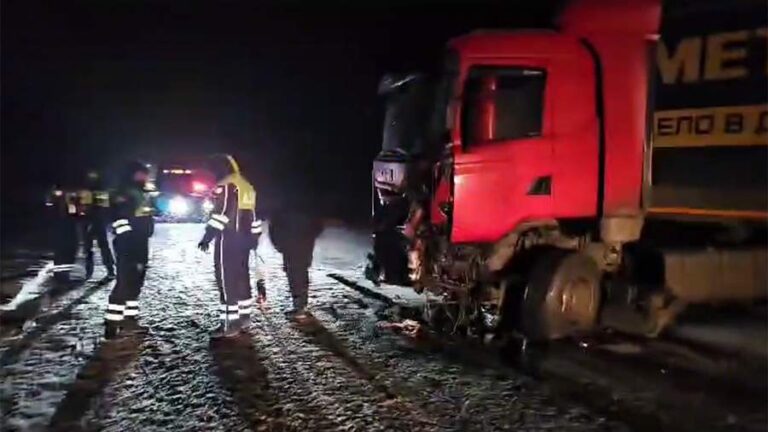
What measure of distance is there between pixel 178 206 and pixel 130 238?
Answer: 15144 mm

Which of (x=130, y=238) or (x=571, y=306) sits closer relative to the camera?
(x=571, y=306)

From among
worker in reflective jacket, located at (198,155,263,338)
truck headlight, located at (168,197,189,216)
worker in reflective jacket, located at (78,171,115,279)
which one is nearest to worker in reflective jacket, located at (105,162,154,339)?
worker in reflective jacket, located at (198,155,263,338)

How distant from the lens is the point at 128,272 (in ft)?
26.4

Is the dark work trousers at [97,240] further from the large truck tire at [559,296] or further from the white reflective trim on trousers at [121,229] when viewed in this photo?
the large truck tire at [559,296]

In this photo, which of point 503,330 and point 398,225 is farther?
point 398,225

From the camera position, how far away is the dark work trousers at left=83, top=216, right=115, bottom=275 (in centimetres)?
1154

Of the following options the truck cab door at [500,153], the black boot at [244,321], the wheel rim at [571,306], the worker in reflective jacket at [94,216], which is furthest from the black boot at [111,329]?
the wheel rim at [571,306]

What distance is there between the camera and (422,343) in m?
7.61

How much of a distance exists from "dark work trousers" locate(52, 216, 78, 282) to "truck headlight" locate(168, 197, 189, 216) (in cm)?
1159

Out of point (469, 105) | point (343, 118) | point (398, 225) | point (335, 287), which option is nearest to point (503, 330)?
point (398, 225)

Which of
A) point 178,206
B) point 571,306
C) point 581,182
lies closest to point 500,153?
point 581,182

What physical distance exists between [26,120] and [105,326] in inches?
1181

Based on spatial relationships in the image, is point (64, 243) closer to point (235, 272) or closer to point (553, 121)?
point (235, 272)

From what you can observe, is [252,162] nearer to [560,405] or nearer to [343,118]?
[343,118]
